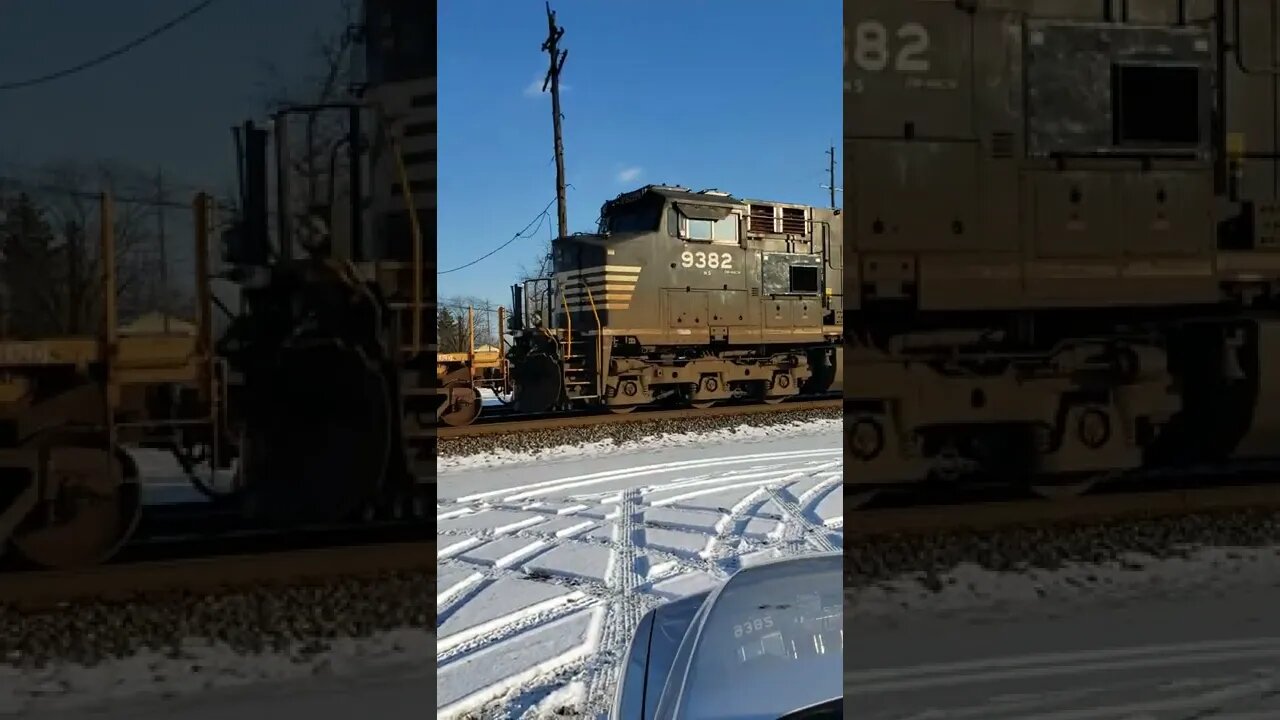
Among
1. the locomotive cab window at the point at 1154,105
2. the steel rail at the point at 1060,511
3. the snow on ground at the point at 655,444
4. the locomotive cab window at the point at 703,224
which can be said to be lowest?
the snow on ground at the point at 655,444

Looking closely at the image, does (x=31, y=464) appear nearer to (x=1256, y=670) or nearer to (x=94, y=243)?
(x=94, y=243)

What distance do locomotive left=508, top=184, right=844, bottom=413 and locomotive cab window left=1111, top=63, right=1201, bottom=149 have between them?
8679 mm

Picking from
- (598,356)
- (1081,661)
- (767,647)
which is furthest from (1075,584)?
(598,356)

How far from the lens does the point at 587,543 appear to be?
5.63 meters

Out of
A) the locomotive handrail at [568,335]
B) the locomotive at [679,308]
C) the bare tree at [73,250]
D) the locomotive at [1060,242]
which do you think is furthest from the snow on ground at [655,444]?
the bare tree at [73,250]

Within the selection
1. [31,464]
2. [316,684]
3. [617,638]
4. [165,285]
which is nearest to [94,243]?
[165,285]

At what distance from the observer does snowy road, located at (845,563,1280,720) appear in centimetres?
202

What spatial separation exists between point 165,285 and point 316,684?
1053 millimetres

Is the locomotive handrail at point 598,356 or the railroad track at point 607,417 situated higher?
the locomotive handrail at point 598,356

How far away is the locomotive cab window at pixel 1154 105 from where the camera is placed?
2.13 m

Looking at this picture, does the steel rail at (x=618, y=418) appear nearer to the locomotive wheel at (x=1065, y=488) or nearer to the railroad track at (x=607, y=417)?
the railroad track at (x=607, y=417)

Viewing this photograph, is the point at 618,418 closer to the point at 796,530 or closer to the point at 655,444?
the point at 655,444

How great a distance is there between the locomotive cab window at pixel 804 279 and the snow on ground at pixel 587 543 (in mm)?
3243

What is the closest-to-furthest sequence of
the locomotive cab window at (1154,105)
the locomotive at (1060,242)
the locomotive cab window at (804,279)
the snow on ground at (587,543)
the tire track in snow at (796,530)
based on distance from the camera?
the locomotive at (1060,242), the locomotive cab window at (1154,105), the snow on ground at (587,543), the tire track in snow at (796,530), the locomotive cab window at (804,279)
